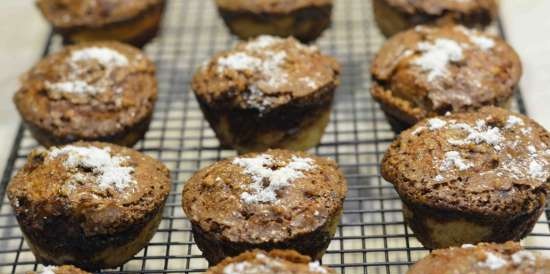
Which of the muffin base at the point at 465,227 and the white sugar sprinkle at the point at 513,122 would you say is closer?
the muffin base at the point at 465,227

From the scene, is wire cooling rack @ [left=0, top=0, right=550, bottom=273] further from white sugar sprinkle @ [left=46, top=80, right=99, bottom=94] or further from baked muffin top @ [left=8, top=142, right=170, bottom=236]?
white sugar sprinkle @ [left=46, top=80, right=99, bottom=94]

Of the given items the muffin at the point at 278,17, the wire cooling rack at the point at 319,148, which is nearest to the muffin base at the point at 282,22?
the muffin at the point at 278,17

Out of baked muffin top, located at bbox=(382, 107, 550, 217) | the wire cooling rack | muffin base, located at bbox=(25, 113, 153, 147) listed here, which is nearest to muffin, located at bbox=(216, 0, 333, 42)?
the wire cooling rack

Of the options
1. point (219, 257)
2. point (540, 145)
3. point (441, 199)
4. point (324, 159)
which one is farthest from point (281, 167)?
point (540, 145)

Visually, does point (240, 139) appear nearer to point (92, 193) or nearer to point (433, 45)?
point (92, 193)

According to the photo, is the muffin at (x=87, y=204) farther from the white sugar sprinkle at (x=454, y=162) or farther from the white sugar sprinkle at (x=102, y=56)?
the white sugar sprinkle at (x=454, y=162)

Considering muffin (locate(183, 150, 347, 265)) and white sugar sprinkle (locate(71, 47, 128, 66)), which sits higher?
muffin (locate(183, 150, 347, 265))

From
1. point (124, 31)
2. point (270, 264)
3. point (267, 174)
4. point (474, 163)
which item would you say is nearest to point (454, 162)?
point (474, 163)
